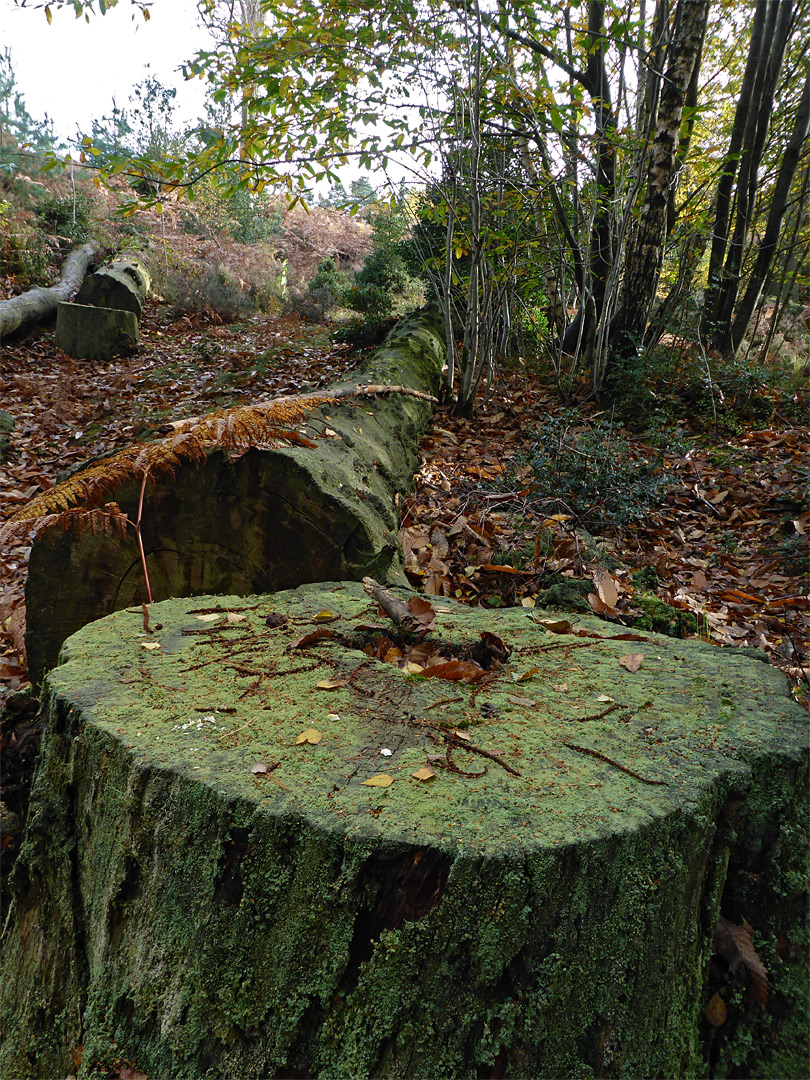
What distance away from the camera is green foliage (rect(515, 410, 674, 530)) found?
4.46 m

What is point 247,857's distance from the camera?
128 cm

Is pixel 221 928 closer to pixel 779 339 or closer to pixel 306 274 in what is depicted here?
pixel 779 339

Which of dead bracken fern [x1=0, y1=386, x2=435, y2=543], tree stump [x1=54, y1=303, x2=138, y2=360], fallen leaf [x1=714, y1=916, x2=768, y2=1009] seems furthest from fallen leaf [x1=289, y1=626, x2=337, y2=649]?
tree stump [x1=54, y1=303, x2=138, y2=360]

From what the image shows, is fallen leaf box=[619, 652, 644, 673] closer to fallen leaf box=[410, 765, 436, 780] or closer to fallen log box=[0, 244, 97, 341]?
fallen leaf box=[410, 765, 436, 780]

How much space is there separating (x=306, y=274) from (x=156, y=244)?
15.5ft

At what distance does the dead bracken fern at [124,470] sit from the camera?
254 cm

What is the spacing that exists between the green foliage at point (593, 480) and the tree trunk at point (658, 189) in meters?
2.63

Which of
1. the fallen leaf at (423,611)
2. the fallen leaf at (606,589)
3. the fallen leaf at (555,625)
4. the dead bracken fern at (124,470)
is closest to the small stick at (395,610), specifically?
the fallen leaf at (423,611)

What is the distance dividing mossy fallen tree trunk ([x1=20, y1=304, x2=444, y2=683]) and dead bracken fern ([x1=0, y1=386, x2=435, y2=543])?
53 millimetres

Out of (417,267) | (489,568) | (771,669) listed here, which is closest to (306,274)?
(417,267)

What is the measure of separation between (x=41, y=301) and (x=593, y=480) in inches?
393

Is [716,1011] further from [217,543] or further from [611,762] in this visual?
[217,543]

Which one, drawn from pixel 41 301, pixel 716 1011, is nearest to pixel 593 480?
pixel 716 1011

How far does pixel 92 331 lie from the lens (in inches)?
381
